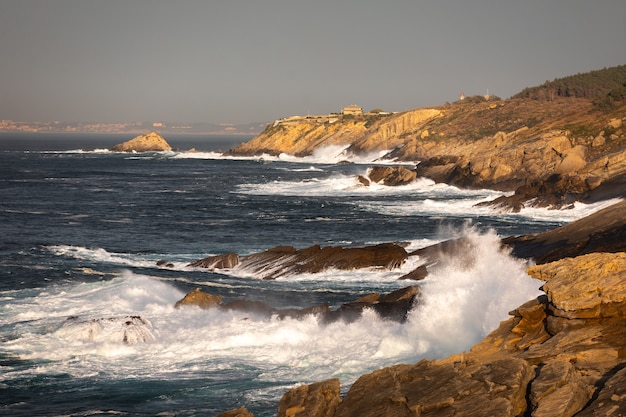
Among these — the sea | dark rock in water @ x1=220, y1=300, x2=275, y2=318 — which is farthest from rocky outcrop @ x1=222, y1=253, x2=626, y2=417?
dark rock in water @ x1=220, y1=300, x2=275, y2=318

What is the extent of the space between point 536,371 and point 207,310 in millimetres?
15584

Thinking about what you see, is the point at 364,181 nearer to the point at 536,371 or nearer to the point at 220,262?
the point at 220,262

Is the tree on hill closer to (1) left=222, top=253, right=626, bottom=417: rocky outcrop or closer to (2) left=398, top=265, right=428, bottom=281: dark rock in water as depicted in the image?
(2) left=398, top=265, right=428, bottom=281: dark rock in water

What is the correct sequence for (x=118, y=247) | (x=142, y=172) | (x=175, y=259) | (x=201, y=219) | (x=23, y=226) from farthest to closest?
1. (x=142, y=172)
2. (x=201, y=219)
3. (x=23, y=226)
4. (x=118, y=247)
5. (x=175, y=259)

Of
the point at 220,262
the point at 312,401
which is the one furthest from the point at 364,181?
the point at 312,401

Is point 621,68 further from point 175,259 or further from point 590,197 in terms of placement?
point 175,259

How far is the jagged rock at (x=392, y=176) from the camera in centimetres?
8931

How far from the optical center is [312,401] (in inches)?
616

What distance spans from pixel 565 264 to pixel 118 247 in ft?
Answer: 108

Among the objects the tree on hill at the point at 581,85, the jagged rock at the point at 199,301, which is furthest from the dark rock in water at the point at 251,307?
the tree on hill at the point at 581,85

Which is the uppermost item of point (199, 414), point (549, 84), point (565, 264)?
point (549, 84)

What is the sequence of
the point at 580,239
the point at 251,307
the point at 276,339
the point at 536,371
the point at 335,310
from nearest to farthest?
the point at 536,371
the point at 276,339
the point at 335,310
the point at 251,307
the point at 580,239

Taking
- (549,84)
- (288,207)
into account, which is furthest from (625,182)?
(549,84)

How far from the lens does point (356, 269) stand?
37.7 m
